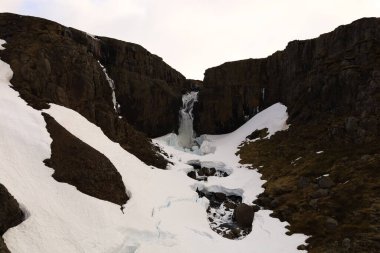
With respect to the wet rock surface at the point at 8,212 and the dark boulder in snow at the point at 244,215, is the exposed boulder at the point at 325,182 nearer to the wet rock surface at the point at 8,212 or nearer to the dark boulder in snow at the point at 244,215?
the dark boulder in snow at the point at 244,215

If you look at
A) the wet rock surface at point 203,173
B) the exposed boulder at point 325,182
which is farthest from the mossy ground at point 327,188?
the wet rock surface at point 203,173

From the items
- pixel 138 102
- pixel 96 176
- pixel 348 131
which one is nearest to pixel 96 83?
pixel 138 102

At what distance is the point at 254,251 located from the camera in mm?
25062

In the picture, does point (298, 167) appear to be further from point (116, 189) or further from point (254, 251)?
point (116, 189)

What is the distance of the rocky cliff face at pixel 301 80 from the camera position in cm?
4719

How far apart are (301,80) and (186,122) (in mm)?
23081

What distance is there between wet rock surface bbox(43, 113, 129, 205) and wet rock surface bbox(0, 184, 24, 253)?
5435 millimetres

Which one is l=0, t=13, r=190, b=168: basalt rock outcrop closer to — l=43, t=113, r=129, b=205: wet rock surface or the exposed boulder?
l=43, t=113, r=129, b=205: wet rock surface

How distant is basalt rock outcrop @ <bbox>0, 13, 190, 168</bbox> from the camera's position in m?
40.5

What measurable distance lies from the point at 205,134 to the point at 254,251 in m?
45.3

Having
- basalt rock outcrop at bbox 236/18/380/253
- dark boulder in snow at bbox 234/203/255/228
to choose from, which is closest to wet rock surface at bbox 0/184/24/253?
dark boulder in snow at bbox 234/203/255/228

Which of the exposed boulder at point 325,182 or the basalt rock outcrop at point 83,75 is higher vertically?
the basalt rock outcrop at point 83,75

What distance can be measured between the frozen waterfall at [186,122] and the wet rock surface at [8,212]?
48911mm

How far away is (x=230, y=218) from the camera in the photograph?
105ft
